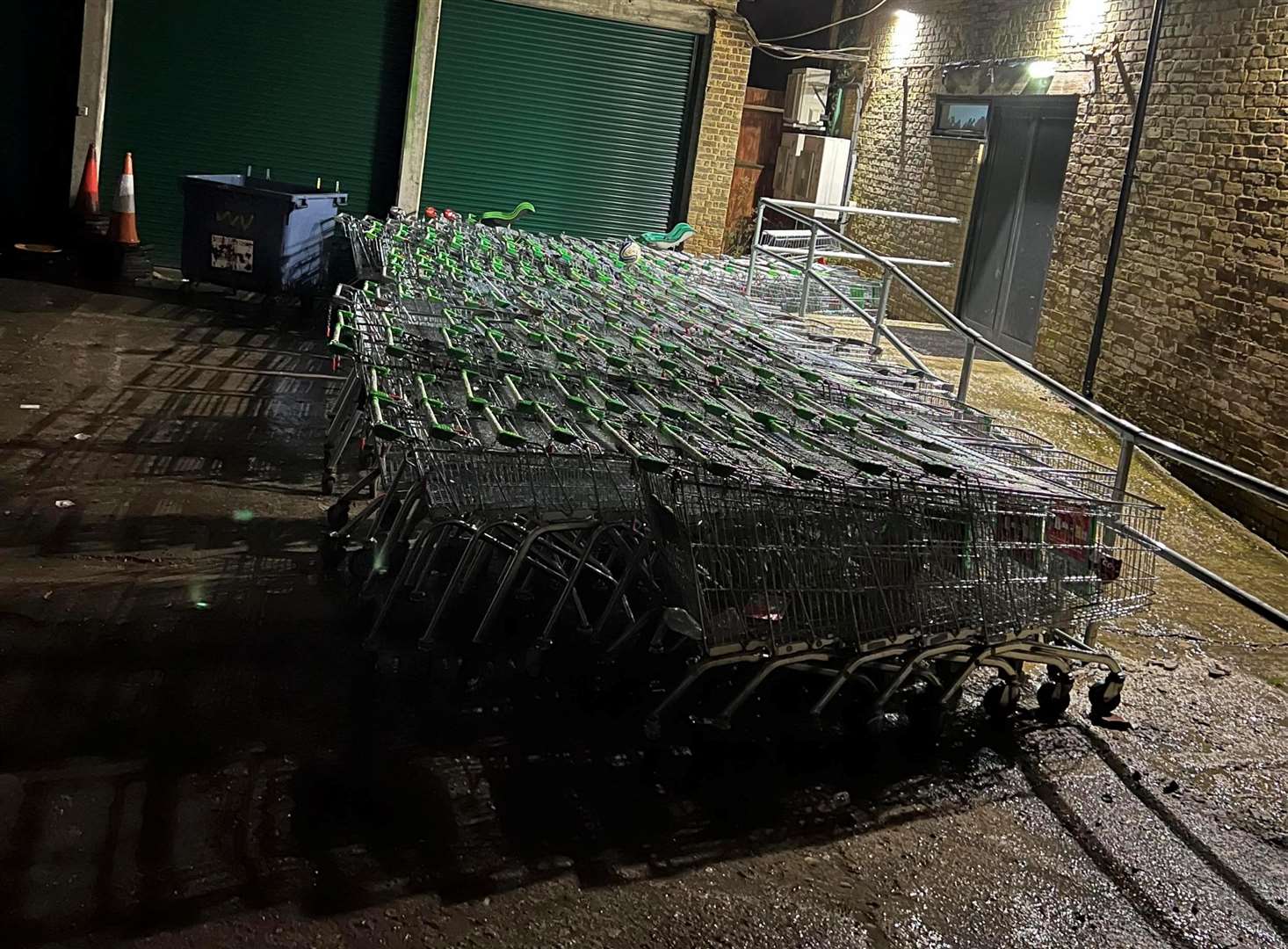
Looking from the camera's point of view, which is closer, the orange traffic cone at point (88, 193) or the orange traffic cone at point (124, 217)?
the orange traffic cone at point (124, 217)

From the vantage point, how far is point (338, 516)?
643 cm

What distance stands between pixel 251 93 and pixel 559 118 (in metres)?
3.72

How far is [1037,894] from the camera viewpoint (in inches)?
160

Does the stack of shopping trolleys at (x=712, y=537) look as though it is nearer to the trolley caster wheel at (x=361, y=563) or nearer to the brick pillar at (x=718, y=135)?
the trolley caster wheel at (x=361, y=563)

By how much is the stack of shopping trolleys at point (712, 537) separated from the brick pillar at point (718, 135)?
987cm

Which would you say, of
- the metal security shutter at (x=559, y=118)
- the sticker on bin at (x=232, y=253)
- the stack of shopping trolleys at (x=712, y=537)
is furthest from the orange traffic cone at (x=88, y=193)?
the stack of shopping trolleys at (x=712, y=537)

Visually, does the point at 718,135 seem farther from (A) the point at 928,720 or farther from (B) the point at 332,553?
(A) the point at 928,720

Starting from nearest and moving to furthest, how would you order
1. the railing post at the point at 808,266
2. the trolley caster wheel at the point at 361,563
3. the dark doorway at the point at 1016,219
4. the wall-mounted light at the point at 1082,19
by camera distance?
the trolley caster wheel at the point at 361,563 → the railing post at the point at 808,266 → the wall-mounted light at the point at 1082,19 → the dark doorway at the point at 1016,219

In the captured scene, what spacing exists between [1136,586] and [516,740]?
2798 millimetres

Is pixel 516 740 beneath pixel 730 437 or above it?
beneath

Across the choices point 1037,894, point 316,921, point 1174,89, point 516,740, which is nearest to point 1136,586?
point 1037,894

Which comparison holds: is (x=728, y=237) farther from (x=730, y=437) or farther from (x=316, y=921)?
(x=316, y=921)

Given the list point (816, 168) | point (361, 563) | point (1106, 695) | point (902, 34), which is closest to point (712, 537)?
point (1106, 695)

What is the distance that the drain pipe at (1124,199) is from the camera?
11.0 metres
